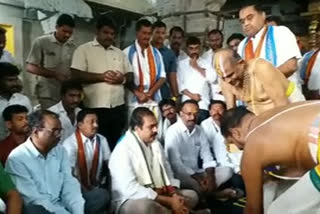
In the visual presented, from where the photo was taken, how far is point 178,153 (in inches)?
190

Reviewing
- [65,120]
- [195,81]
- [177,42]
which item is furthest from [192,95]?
[65,120]

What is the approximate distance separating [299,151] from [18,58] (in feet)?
12.7

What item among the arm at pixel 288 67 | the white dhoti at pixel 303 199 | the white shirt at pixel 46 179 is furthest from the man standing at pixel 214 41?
the white dhoti at pixel 303 199

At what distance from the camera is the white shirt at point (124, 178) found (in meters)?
3.91

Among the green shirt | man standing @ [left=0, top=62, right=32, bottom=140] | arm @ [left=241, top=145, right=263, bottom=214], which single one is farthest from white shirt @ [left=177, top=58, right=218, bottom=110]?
arm @ [left=241, top=145, right=263, bottom=214]

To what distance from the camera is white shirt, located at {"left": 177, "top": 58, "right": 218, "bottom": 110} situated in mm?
5344

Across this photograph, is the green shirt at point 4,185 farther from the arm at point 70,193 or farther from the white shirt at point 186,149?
the white shirt at point 186,149

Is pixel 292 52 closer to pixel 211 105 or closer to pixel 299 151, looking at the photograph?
pixel 211 105

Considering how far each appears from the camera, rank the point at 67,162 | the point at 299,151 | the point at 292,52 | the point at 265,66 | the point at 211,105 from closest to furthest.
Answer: the point at 299,151
the point at 265,66
the point at 67,162
the point at 292,52
the point at 211,105

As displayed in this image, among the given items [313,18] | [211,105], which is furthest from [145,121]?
[313,18]

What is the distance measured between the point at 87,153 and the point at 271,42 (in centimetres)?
148

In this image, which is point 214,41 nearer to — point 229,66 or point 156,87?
point 156,87

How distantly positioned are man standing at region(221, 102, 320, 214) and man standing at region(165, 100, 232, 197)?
218 centimetres

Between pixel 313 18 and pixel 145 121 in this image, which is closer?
pixel 145 121
